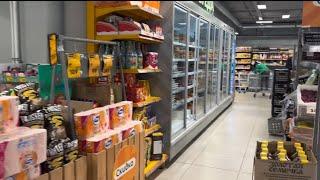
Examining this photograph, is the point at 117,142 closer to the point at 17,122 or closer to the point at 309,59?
the point at 17,122

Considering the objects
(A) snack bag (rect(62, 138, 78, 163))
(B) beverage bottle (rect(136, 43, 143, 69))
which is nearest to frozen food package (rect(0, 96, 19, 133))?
(A) snack bag (rect(62, 138, 78, 163))

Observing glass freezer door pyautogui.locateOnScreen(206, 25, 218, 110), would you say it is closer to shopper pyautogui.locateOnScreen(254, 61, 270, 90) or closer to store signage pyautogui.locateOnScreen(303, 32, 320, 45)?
store signage pyautogui.locateOnScreen(303, 32, 320, 45)

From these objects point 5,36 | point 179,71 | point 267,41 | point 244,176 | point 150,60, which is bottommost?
point 244,176

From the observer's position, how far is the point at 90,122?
2076 mm

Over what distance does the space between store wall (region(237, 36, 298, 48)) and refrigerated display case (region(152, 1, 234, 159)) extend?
1017cm

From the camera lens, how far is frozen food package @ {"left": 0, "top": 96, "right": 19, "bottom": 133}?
60.2 inches

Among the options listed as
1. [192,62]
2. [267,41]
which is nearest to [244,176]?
Result: [192,62]

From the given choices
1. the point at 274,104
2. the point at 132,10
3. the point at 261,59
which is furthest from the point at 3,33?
the point at 261,59

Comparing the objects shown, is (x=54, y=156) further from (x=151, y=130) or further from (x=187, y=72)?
(x=187, y=72)

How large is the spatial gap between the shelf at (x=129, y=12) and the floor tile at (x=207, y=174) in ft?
6.07

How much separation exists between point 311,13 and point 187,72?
217 cm

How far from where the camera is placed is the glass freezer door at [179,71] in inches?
161

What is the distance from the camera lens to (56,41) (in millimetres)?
2041

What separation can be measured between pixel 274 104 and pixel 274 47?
1071 cm
